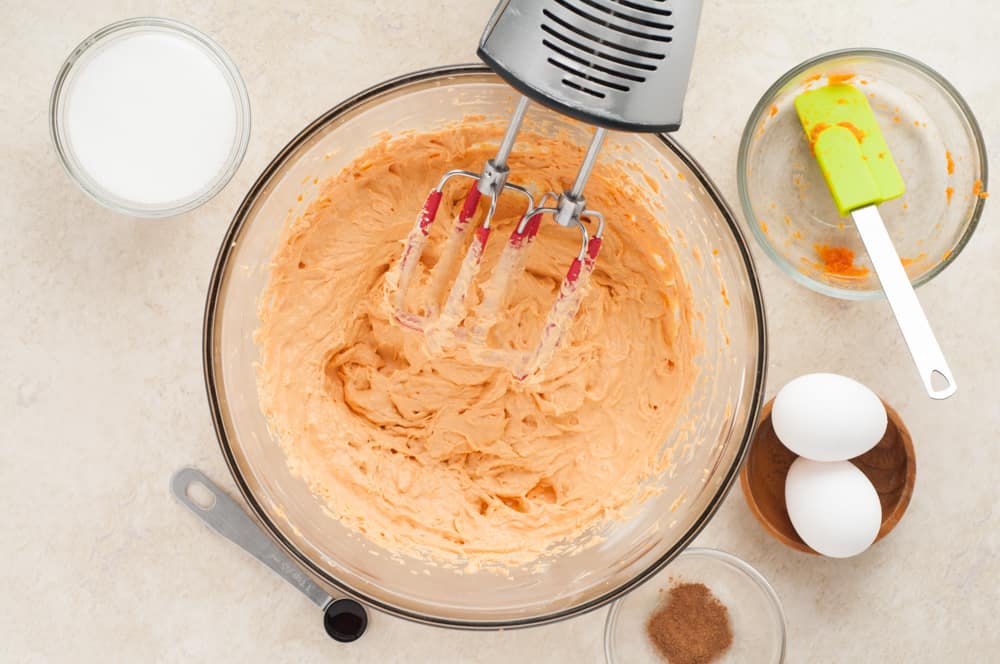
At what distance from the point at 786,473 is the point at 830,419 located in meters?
0.20

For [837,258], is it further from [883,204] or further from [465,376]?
[465,376]

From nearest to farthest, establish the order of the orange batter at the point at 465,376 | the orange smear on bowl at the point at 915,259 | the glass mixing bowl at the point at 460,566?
1. the glass mixing bowl at the point at 460,566
2. the orange batter at the point at 465,376
3. the orange smear on bowl at the point at 915,259

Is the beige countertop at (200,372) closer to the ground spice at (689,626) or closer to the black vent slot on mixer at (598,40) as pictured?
the ground spice at (689,626)

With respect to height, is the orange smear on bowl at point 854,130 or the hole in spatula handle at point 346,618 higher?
the orange smear on bowl at point 854,130

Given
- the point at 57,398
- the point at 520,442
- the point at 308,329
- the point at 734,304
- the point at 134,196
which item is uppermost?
the point at 734,304

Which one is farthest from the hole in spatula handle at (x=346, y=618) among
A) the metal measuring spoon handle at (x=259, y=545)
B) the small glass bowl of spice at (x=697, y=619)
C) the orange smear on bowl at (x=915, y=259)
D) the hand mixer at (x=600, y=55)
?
the orange smear on bowl at (x=915, y=259)

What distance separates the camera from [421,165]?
145cm

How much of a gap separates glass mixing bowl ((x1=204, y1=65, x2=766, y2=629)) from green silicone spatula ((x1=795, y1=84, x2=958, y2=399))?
260mm

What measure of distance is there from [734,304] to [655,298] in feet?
0.54

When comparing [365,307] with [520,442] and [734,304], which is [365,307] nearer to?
[520,442]

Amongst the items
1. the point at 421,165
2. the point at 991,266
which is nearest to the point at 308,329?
the point at 421,165

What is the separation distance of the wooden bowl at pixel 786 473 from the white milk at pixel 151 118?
110cm

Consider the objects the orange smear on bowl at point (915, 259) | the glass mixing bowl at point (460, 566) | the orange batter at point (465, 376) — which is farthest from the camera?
the orange smear on bowl at point (915, 259)

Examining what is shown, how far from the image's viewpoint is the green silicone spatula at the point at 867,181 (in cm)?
139
